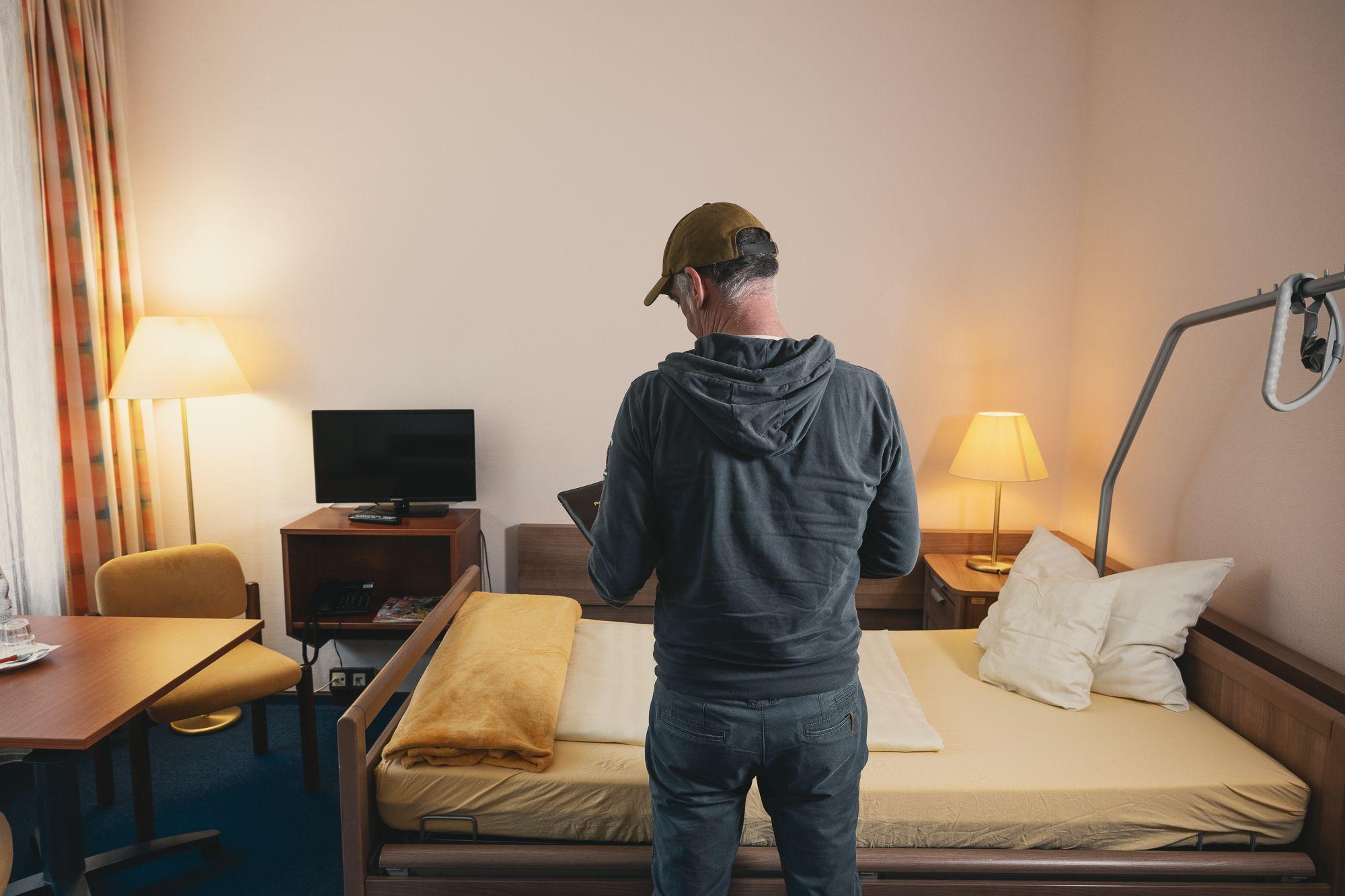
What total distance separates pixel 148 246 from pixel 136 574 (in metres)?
1.38

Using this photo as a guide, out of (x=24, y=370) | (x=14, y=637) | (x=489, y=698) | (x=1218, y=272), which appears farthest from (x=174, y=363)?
(x=1218, y=272)

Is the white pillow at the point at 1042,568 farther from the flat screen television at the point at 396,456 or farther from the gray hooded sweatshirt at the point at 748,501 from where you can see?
the flat screen television at the point at 396,456

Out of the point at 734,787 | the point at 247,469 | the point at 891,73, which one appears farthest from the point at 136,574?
the point at 891,73

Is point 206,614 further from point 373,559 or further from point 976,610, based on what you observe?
point 976,610

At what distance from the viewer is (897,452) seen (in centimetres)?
126

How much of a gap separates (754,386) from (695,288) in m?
0.20

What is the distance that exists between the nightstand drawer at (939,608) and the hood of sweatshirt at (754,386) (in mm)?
1857

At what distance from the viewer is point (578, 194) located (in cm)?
308

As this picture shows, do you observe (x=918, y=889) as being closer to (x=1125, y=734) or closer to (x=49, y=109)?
(x=1125, y=734)

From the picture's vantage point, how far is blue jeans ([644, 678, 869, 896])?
3.86ft

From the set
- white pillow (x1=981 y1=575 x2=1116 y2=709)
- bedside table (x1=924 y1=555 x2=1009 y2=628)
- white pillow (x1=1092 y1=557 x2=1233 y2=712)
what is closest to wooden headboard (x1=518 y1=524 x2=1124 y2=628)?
bedside table (x1=924 y1=555 x2=1009 y2=628)

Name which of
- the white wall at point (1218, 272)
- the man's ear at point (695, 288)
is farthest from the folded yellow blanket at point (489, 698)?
the white wall at point (1218, 272)

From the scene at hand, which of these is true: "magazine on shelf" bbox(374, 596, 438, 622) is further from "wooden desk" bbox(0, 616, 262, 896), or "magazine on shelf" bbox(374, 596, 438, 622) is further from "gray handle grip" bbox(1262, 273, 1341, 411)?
"gray handle grip" bbox(1262, 273, 1341, 411)

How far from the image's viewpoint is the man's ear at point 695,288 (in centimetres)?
121
